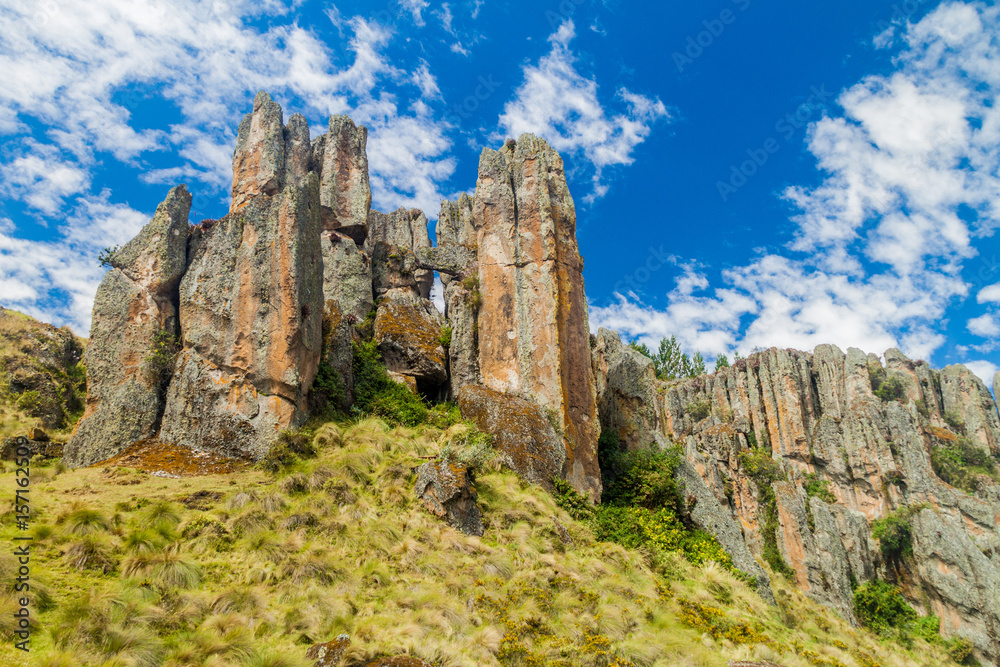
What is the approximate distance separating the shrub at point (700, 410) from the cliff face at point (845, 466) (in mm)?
228

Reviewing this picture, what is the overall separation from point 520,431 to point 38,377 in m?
15.3

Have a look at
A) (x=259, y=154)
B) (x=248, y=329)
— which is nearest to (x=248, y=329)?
(x=248, y=329)

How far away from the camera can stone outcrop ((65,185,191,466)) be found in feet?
49.9

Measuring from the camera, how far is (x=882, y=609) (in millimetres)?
34688

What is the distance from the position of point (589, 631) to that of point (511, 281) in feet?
41.5

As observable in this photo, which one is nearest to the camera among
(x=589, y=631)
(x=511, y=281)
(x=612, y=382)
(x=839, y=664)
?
(x=589, y=631)

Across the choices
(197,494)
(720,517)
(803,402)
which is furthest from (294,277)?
(803,402)

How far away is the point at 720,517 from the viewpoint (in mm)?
18062

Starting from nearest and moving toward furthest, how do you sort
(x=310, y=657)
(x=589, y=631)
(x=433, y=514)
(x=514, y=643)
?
(x=310, y=657) < (x=514, y=643) < (x=589, y=631) < (x=433, y=514)

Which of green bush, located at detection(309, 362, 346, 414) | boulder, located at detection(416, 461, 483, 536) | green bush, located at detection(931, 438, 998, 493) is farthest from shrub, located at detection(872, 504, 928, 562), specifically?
green bush, located at detection(309, 362, 346, 414)

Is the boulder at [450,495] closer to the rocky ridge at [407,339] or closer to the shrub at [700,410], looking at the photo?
the rocky ridge at [407,339]

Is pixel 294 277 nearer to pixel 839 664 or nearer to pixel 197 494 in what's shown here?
pixel 197 494

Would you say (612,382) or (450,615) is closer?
(450,615)

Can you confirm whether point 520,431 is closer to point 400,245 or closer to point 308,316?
point 308,316
